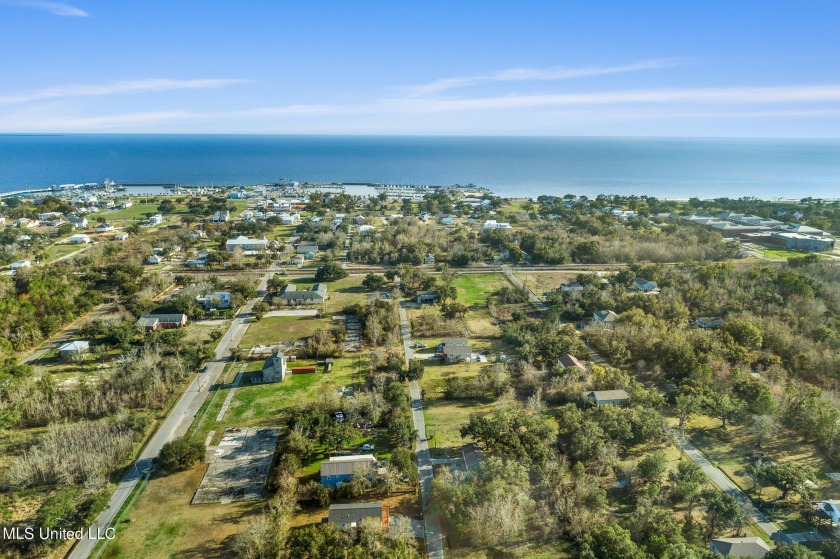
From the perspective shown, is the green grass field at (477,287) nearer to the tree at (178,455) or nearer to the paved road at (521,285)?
the paved road at (521,285)

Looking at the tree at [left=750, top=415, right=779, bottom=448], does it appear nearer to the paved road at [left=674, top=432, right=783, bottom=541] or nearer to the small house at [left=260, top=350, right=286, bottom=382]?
the paved road at [left=674, top=432, right=783, bottom=541]

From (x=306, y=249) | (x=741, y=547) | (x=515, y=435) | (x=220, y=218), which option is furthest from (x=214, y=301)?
(x=741, y=547)

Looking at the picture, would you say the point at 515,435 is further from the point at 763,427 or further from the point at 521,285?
the point at 521,285

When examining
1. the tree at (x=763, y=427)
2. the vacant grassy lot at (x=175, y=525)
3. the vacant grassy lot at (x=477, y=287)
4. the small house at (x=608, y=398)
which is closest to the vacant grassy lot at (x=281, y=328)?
the vacant grassy lot at (x=477, y=287)

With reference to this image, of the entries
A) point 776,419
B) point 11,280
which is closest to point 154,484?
point 776,419

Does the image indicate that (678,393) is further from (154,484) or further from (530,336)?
(154,484)
